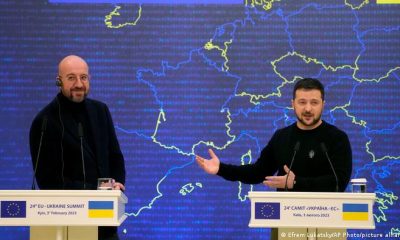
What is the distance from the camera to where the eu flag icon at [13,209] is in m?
3.11

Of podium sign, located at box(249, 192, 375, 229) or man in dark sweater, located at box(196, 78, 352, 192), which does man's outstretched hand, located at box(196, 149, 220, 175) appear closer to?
A: man in dark sweater, located at box(196, 78, 352, 192)

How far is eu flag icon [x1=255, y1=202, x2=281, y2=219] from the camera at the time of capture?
3.10 metres

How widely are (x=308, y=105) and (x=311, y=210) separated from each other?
Answer: 2.99 feet

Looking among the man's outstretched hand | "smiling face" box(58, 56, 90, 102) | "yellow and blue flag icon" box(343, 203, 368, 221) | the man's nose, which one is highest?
"smiling face" box(58, 56, 90, 102)

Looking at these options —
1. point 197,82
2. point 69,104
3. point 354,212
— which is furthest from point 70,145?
point 197,82

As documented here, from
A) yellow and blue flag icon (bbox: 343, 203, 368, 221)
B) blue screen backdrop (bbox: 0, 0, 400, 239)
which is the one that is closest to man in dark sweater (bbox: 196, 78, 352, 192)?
yellow and blue flag icon (bbox: 343, 203, 368, 221)

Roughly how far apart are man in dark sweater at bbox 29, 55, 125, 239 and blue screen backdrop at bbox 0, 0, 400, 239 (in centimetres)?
129

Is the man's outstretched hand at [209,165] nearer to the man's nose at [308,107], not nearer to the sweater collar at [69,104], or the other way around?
the man's nose at [308,107]

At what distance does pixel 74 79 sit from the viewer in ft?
12.8

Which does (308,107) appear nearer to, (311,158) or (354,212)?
(311,158)

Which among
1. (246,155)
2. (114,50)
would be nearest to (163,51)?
(114,50)

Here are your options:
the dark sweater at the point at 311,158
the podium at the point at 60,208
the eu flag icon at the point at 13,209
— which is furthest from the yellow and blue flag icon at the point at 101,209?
the dark sweater at the point at 311,158

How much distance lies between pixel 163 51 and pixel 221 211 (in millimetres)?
1390

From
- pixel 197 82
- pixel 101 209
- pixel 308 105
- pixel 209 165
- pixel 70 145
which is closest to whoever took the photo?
pixel 101 209
